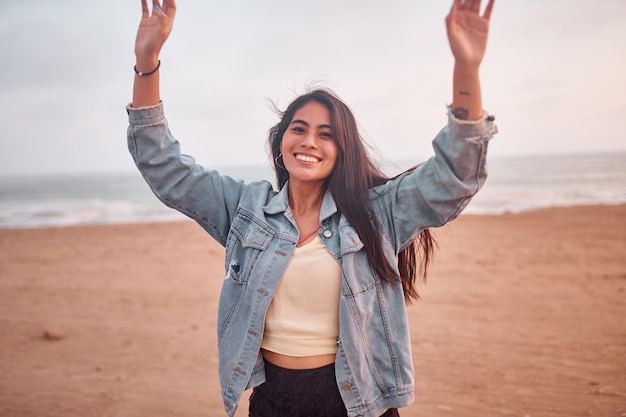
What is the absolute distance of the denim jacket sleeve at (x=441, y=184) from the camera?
173 cm

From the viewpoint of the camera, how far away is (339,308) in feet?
6.39

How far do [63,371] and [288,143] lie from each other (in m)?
4.15

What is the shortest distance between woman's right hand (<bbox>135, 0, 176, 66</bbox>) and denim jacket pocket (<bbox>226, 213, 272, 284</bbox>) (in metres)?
0.81

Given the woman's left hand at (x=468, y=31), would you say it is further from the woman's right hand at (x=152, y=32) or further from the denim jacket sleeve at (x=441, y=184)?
the woman's right hand at (x=152, y=32)

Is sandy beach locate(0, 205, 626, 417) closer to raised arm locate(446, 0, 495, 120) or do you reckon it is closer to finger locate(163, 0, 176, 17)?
raised arm locate(446, 0, 495, 120)

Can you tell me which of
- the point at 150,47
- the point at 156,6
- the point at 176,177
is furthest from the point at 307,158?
the point at 156,6

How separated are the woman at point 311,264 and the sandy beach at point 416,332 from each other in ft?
7.75

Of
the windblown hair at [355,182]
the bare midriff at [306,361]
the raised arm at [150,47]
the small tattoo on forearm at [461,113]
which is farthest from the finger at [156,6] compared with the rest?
the bare midriff at [306,361]

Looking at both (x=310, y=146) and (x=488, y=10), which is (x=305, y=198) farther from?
(x=488, y=10)

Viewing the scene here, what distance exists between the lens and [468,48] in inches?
66.5

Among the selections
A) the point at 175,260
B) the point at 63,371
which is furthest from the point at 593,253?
the point at 63,371

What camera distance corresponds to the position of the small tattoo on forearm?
1.74 meters

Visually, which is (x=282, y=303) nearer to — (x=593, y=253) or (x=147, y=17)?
(x=147, y=17)

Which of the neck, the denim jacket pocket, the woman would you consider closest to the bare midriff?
the woman
